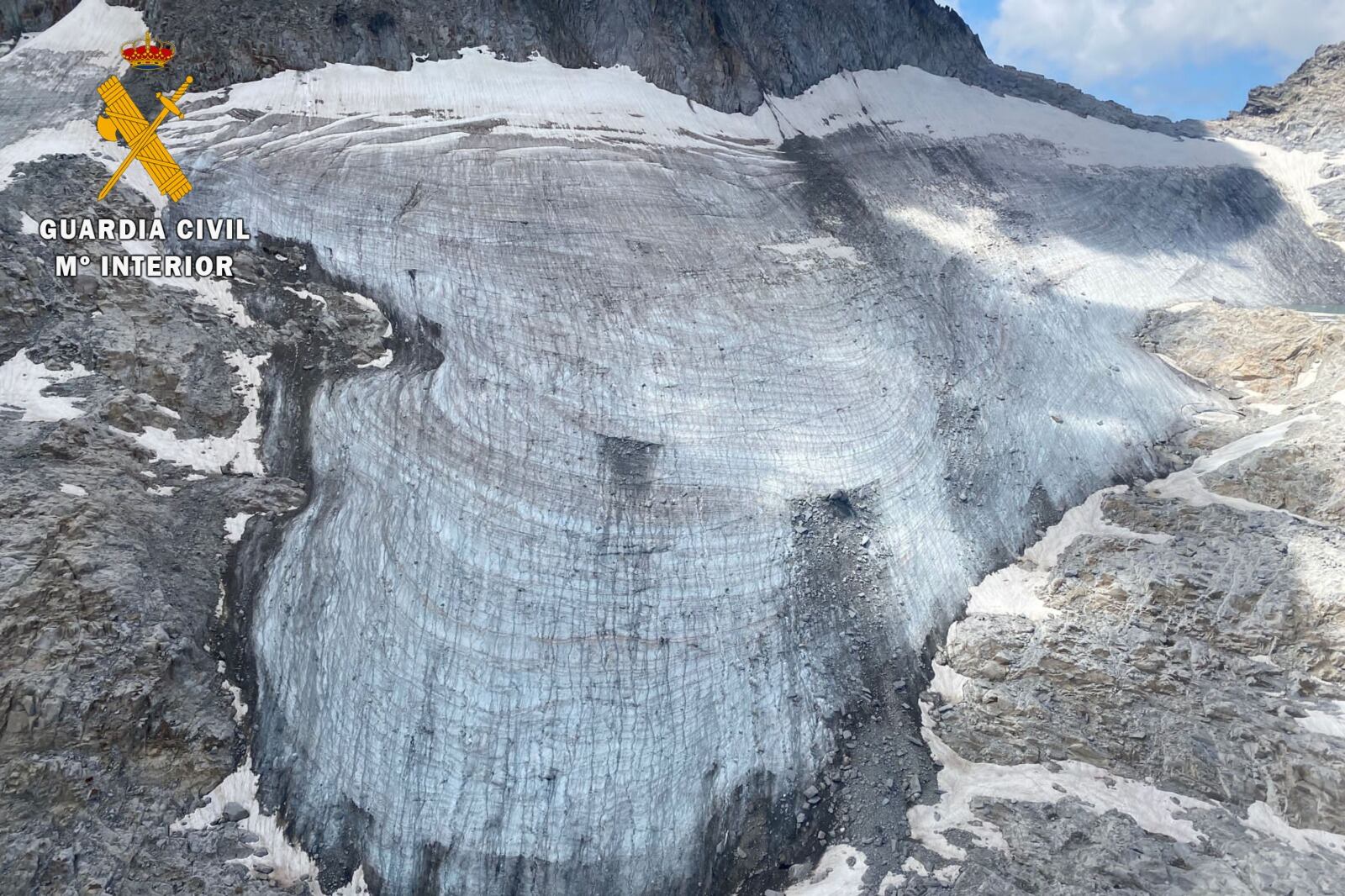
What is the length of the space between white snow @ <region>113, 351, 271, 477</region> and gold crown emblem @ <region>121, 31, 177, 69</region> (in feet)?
29.5

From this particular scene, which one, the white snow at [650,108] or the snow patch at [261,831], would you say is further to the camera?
the white snow at [650,108]

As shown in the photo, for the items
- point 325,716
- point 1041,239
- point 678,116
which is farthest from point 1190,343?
point 325,716

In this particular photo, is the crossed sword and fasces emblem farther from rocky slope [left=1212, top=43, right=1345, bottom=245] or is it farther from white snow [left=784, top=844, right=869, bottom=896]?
rocky slope [left=1212, top=43, right=1345, bottom=245]

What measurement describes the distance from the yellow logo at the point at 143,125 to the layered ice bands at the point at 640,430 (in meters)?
0.57

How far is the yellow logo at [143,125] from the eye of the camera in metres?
15.7

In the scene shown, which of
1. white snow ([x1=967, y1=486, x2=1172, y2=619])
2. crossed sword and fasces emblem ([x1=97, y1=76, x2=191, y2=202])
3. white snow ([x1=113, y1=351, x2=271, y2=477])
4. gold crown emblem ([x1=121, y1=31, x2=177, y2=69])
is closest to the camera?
white snow ([x1=113, y1=351, x2=271, y2=477])

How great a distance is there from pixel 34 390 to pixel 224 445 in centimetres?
259

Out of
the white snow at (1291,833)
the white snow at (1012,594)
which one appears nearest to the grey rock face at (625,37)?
the white snow at (1012,594)

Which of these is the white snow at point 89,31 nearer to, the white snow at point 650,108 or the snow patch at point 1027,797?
the white snow at point 650,108

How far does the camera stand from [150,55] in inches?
707

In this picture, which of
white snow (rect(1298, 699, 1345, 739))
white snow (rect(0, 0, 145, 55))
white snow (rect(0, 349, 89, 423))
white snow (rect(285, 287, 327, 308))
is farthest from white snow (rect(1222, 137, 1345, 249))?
white snow (rect(0, 0, 145, 55))

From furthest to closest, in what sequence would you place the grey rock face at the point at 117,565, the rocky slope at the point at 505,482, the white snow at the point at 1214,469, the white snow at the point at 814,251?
the white snow at the point at 814,251
the white snow at the point at 1214,469
the rocky slope at the point at 505,482
the grey rock face at the point at 117,565

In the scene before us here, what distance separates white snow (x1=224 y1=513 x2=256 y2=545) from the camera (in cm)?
1200

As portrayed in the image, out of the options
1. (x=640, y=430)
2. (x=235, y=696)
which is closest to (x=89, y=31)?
(x=640, y=430)
